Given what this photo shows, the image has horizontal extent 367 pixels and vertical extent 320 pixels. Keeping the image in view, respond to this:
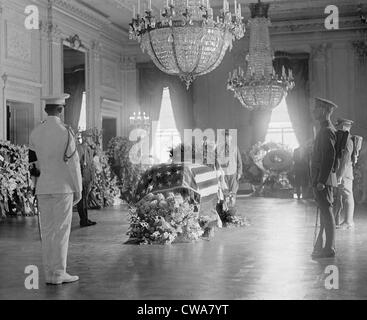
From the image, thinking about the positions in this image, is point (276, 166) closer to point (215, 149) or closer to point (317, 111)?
point (215, 149)

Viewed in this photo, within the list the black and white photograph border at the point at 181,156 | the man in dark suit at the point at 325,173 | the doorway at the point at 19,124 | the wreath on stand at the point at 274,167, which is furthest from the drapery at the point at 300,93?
the man in dark suit at the point at 325,173

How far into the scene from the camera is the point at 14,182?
9.85 meters

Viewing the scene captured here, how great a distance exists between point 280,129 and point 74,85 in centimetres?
556

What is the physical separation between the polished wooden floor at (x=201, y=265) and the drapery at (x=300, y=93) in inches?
245

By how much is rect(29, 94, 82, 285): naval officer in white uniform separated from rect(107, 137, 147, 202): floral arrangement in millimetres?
8004

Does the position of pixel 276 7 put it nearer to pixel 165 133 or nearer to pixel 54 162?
pixel 165 133

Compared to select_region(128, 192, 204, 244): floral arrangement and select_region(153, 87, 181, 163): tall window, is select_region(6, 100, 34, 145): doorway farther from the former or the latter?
select_region(153, 87, 181, 163): tall window

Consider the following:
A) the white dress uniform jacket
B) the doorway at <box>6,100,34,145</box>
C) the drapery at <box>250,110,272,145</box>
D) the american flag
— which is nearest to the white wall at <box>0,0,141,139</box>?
the doorway at <box>6,100,34,145</box>

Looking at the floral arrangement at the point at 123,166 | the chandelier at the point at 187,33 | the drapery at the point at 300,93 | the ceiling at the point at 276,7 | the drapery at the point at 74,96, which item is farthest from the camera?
the drapery at the point at 300,93

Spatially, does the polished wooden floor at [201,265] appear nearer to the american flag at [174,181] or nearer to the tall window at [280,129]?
the american flag at [174,181]

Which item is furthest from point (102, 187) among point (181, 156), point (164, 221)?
point (164, 221)

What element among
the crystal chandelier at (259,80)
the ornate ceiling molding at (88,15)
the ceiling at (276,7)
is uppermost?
the ceiling at (276,7)

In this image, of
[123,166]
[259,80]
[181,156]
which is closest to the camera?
[181,156]

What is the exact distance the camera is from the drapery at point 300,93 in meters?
14.8
